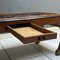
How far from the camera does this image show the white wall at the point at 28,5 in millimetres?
2777

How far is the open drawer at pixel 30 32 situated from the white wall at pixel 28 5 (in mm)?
1345

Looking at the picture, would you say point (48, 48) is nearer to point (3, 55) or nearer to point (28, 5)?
point (3, 55)

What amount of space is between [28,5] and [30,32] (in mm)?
1712

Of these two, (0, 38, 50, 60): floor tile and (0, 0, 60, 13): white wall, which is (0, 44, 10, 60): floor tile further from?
(0, 0, 60, 13): white wall

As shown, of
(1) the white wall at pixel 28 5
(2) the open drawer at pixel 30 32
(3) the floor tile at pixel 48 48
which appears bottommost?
(3) the floor tile at pixel 48 48

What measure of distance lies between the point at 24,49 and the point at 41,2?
157 cm

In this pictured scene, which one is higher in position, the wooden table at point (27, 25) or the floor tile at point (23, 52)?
the wooden table at point (27, 25)

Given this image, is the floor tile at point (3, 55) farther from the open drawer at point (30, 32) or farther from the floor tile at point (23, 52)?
the open drawer at point (30, 32)

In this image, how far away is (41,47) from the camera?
1.92 meters

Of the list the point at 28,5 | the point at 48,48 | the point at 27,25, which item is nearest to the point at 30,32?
the point at 27,25

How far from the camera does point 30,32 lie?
4.42 ft

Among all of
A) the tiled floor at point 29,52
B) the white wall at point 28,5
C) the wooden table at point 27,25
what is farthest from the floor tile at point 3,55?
the white wall at point 28,5

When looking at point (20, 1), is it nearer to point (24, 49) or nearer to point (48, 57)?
point (24, 49)

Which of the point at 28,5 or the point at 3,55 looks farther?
the point at 28,5
